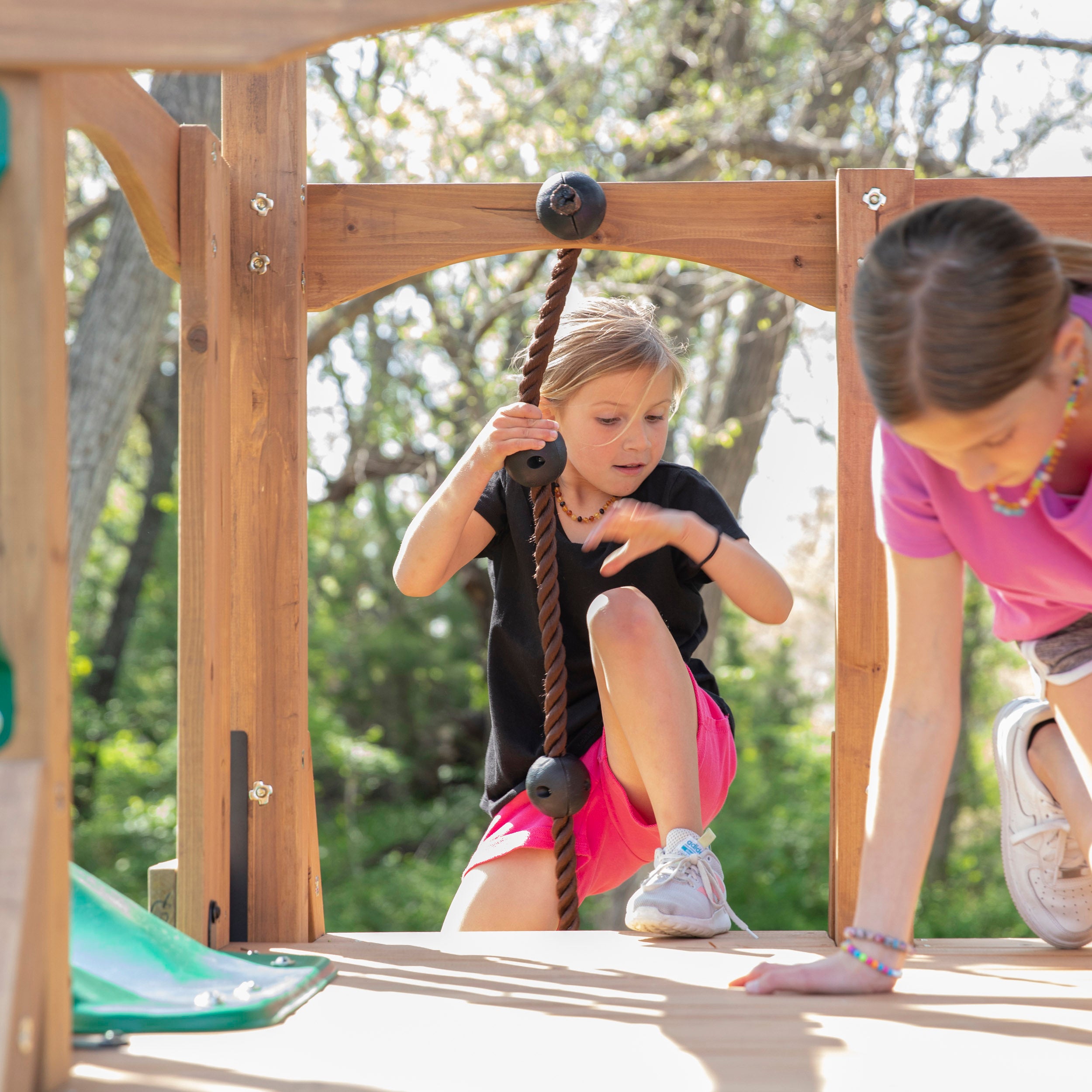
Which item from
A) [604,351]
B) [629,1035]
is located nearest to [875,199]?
[604,351]

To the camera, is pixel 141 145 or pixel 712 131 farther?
pixel 712 131

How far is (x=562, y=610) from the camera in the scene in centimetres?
229

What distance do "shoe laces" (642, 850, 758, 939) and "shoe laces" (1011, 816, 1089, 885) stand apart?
451mm

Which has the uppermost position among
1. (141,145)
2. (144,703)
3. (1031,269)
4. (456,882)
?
(141,145)


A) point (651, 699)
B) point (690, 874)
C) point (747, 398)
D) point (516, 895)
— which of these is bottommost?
point (516, 895)

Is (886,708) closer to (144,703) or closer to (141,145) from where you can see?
(141,145)

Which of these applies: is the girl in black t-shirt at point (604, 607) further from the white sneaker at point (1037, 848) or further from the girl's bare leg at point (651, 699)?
the white sneaker at point (1037, 848)

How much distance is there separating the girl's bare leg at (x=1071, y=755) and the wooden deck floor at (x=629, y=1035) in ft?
0.70

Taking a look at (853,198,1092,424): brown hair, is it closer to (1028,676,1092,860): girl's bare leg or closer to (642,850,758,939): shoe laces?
(1028,676,1092,860): girl's bare leg

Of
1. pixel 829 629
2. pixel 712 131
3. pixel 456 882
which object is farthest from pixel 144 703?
pixel 712 131

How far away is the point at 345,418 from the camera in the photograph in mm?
6082

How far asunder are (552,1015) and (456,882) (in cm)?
611

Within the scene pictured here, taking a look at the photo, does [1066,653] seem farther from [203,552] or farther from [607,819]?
[203,552]

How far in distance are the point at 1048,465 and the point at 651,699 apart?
0.83 meters
